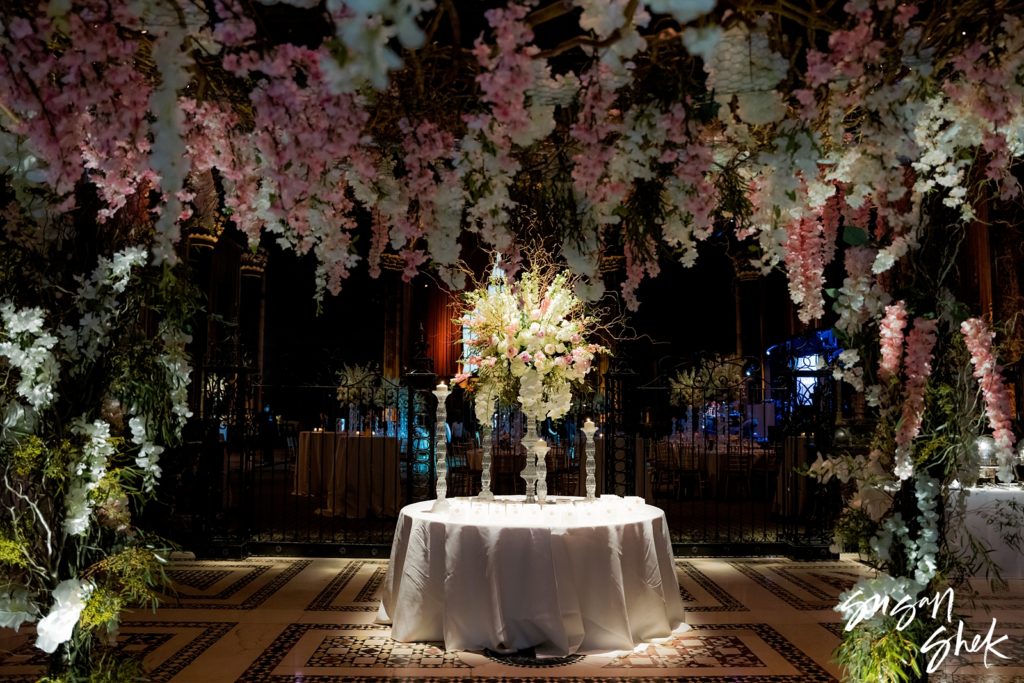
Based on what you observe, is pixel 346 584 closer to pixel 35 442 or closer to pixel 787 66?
pixel 35 442

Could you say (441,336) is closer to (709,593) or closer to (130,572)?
(709,593)

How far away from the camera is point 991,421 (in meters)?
2.71

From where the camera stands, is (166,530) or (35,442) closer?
(35,442)

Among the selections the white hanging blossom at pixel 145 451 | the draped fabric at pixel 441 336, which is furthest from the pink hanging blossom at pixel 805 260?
the draped fabric at pixel 441 336

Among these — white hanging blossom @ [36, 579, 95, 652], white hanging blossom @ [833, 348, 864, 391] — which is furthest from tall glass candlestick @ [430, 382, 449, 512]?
white hanging blossom @ [833, 348, 864, 391]

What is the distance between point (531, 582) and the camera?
3953 mm

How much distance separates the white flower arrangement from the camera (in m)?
4.46

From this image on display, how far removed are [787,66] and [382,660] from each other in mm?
3406

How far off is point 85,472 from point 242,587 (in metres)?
3.43

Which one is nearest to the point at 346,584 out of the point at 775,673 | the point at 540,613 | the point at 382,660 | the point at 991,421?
the point at 382,660

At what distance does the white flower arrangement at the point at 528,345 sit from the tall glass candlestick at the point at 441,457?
155mm

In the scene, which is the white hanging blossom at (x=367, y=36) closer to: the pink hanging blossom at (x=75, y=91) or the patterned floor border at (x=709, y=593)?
the pink hanging blossom at (x=75, y=91)

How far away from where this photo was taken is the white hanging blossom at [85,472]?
8.89 feet

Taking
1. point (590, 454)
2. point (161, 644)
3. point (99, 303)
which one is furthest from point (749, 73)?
point (161, 644)
